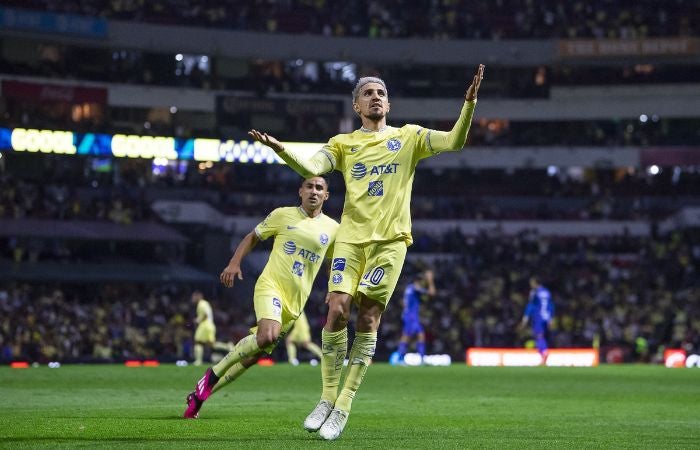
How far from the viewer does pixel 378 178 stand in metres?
10.2

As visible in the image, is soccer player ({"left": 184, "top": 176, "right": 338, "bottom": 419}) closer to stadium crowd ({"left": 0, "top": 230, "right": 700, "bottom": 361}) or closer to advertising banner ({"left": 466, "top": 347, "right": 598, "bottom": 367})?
advertising banner ({"left": 466, "top": 347, "right": 598, "bottom": 367})

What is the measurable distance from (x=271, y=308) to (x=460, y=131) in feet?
13.1

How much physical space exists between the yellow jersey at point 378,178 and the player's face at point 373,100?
172 millimetres

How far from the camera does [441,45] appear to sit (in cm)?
5922

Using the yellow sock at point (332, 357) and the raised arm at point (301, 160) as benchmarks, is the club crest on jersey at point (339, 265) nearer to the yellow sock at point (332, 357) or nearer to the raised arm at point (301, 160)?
the yellow sock at point (332, 357)

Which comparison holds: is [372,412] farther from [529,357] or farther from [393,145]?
[529,357]

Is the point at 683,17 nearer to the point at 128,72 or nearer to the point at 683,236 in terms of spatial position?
the point at 683,236

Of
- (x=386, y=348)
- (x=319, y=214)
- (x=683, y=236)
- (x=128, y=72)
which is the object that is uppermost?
(x=128, y=72)

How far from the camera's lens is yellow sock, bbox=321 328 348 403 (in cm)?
1045

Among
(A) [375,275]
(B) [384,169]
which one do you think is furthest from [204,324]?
(A) [375,275]

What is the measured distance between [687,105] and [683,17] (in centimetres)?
435

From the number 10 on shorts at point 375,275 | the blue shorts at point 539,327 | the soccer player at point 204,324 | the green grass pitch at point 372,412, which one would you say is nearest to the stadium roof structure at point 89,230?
the soccer player at point 204,324

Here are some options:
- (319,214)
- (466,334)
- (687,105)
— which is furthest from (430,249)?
(319,214)

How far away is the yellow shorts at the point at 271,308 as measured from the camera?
13.0m
